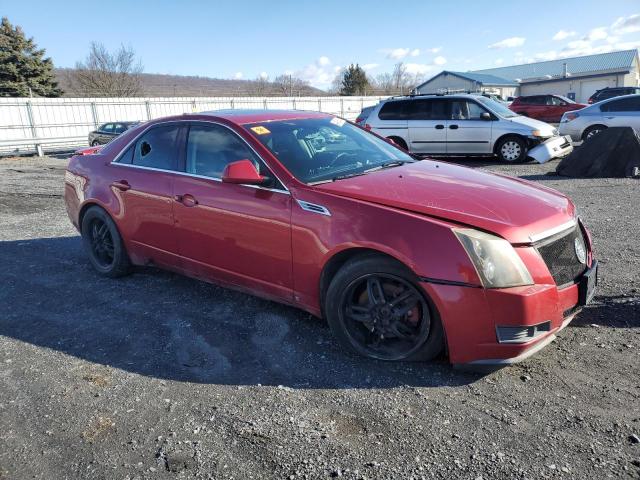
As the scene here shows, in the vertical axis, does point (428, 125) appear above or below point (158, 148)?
below

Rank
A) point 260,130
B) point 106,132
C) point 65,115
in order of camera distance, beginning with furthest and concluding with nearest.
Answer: point 65,115 → point 106,132 → point 260,130

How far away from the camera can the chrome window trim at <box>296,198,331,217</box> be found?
3.37 m

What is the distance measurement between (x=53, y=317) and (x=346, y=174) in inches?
110

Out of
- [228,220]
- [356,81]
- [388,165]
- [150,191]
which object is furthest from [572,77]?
[228,220]

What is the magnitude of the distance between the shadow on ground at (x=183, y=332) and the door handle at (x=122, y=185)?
962mm

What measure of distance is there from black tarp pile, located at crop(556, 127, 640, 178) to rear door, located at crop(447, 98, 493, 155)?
2304mm

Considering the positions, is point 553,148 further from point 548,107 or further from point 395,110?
point 548,107

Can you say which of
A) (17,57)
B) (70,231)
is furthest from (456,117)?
(17,57)

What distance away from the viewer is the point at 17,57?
38938mm

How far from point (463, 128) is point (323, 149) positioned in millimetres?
9663

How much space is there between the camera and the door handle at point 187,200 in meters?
4.17

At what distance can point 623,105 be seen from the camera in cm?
1355

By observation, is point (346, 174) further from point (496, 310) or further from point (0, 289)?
point (0, 289)

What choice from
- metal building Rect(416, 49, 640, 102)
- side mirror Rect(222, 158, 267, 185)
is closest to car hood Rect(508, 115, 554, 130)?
side mirror Rect(222, 158, 267, 185)
